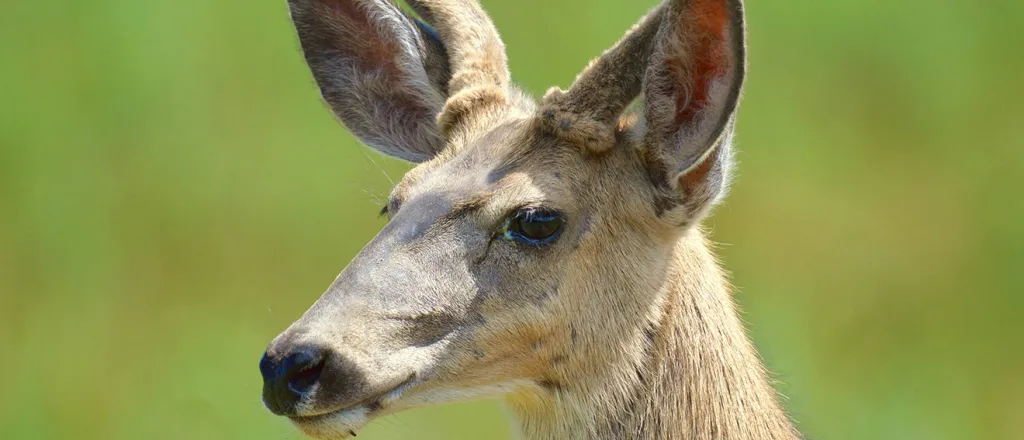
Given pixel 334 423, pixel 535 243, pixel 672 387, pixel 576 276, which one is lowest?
pixel 334 423

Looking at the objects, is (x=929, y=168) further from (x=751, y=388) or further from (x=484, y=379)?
(x=484, y=379)

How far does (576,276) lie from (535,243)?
0.64 feet

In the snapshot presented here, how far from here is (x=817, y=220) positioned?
38.4ft

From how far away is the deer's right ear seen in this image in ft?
21.9

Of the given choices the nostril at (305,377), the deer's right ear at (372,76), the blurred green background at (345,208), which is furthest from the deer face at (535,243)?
the blurred green background at (345,208)

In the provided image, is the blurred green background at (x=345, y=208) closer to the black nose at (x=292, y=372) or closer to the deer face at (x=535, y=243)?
the deer face at (x=535, y=243)

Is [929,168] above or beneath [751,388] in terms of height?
above

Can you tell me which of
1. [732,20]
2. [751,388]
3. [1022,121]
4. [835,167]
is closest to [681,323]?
[751,388]

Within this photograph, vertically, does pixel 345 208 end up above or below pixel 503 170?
below

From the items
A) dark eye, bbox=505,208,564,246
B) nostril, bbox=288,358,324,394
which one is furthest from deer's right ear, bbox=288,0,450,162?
nostril, bbox=288,358,324,394

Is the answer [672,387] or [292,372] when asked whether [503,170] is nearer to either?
[672,387]

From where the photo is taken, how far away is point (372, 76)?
6812 mm

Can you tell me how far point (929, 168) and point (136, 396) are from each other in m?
6.00

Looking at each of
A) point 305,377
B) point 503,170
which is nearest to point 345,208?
point 503,170
